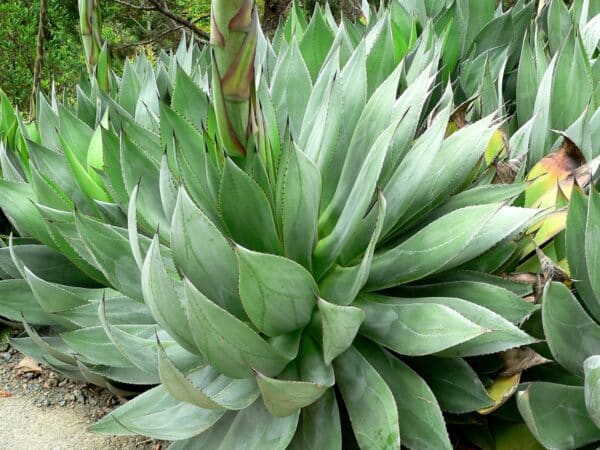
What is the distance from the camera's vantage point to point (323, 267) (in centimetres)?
156

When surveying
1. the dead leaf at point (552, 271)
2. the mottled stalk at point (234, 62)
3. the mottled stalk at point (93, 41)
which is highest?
the mottled stalk at point (234, 62)

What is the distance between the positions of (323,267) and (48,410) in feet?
3.31

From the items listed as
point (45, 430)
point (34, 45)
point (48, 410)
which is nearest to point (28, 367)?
point (48, 410)

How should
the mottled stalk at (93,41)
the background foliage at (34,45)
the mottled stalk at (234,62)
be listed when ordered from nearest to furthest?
the mottled stalk at (234,62) < the mottled stalk at (93,41) < the background foliage at (34,45)

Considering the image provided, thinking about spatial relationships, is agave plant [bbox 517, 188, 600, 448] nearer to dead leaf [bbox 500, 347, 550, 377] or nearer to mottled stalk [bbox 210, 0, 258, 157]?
dead leaf [bbox 500, 347, 550, 377]

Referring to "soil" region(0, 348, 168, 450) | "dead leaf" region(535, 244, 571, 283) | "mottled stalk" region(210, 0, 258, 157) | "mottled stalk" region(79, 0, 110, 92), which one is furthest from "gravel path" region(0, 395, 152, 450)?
"mottled stalk" region(79, 0, 110, 92)

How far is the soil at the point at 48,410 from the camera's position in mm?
1816

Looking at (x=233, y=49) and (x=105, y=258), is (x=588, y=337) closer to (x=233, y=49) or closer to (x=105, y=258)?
(x=233, y=49)

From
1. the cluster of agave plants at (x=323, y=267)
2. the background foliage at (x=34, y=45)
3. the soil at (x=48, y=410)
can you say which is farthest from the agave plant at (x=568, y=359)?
the background foliage at (x=34, y=45)

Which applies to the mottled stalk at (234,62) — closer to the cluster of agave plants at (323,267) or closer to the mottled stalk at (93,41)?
the cluster of agave plants at (323,267)

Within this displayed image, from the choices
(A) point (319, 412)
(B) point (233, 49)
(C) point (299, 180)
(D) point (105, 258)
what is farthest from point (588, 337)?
(D) point (105, 258)

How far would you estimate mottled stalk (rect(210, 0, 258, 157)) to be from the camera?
3.84 feet

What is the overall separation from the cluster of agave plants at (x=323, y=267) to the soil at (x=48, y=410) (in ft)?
0.53

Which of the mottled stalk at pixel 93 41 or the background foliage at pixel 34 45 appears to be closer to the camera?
the mottled stalk at pixel 93 41
